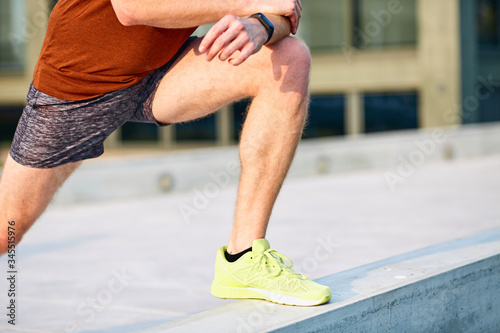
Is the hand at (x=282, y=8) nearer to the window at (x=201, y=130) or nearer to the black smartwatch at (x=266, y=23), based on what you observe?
the black smartwatch at (x=266, y=23)

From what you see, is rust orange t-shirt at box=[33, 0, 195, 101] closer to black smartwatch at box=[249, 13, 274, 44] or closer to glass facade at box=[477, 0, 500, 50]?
black smartwatch at box=[249, 13, 274, 44]

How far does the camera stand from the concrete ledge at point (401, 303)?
2.32m

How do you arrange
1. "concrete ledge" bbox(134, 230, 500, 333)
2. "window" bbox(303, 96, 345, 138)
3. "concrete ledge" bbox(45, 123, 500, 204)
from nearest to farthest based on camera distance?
"concrete ledge" bbox(134, 230, 500, 333)
"concrete ledge" bbox(45, 123, 500, 204)
"window" bbox(303, 96, 345, 138)

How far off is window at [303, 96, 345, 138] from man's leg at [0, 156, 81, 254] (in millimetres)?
20461

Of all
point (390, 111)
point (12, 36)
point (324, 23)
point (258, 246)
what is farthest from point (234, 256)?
point (12, 36)

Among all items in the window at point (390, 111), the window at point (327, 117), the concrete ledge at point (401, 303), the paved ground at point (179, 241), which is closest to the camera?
the concrete ledge at point (401, 303)

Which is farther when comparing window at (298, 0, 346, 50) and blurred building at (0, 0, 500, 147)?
window at (298, 0, 346, 50)

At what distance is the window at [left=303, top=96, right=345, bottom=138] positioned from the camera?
76.2ft

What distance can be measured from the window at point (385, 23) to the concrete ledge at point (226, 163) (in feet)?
28.4

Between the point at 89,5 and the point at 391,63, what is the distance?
67.0 feet

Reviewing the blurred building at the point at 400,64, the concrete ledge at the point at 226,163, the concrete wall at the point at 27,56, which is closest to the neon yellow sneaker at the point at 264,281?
the concrete ledge at the point at 226,163

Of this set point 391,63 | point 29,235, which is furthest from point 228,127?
point 29,235

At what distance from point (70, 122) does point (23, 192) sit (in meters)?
0.32

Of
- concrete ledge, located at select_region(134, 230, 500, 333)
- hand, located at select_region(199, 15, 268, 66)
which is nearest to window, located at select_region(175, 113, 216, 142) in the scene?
concrete ledge, located at select_region(134, 230, 500, 333)
